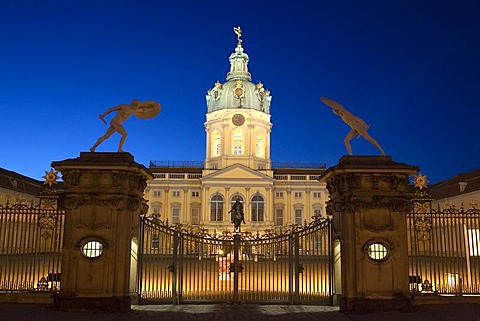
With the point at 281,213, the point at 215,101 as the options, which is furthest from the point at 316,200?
the point at 215,101

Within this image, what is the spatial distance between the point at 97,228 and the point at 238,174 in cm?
5214

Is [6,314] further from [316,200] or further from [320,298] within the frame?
[316,200]

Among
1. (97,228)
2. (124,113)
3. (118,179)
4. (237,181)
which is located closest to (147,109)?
(124,113)

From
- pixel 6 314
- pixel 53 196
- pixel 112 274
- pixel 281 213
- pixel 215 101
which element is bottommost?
pixel 6 314

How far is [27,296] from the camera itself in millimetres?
13695

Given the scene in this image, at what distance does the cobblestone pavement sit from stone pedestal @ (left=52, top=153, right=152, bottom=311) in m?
0.71

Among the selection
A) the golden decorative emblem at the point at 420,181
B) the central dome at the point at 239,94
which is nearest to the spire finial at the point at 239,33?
the central dome at the point at 239,94

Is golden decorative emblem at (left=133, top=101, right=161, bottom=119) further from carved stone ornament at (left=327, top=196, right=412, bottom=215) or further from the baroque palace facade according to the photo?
the baroque palace facade

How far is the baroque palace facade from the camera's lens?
6475 cm

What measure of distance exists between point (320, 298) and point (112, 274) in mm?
5955

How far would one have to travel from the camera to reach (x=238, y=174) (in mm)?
65188

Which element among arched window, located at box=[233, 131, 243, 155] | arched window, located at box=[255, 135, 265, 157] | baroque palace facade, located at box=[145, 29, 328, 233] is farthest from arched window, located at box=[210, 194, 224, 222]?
arched window, located at box=[255, 135, 265, 157]

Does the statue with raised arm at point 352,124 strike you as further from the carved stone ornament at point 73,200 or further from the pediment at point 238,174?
the pediment at point 238,174

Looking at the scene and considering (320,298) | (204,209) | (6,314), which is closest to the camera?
(6,314)
